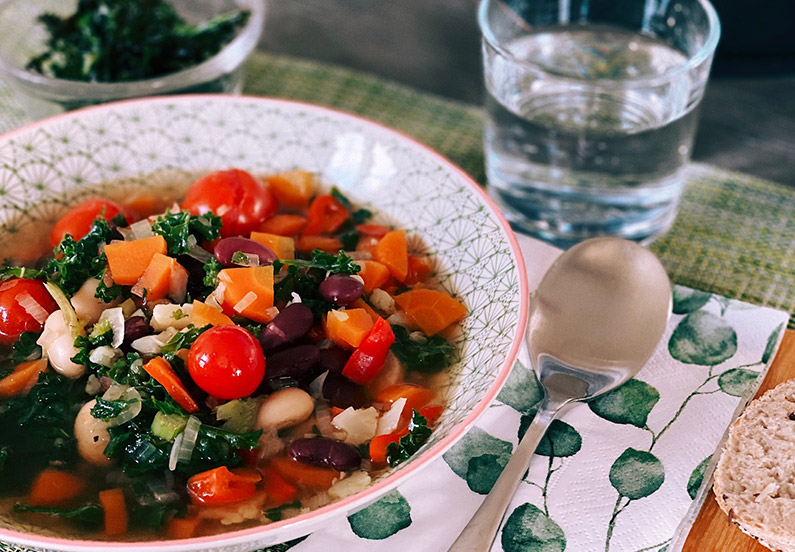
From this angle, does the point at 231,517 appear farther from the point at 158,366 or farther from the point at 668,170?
the point at 668,170

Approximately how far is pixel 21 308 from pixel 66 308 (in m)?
0.14

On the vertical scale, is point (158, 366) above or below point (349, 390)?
above

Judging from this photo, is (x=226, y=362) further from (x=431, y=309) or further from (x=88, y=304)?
(x=431, y=309)

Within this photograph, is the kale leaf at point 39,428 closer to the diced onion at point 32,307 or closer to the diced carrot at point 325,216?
the diced onion at point 32,307

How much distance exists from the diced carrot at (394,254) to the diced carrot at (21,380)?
2.79ft

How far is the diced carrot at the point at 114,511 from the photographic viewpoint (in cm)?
157

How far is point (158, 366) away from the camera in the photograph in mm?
1731

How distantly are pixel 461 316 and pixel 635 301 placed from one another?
0.44 m

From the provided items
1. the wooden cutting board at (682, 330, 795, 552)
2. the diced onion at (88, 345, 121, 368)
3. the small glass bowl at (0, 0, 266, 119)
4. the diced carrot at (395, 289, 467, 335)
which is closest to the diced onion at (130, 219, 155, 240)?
the diced onion at (88, 345, 121, 368)

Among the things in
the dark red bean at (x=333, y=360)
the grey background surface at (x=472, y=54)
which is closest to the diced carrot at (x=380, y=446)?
the dark red bean at (x=333, y=360)

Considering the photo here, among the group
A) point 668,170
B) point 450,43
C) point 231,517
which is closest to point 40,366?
point 231,517

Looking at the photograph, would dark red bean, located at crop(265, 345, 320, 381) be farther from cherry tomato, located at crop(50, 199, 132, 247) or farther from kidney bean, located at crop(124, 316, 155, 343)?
cherry tomato, located at crop(50, 199, 132, 247)

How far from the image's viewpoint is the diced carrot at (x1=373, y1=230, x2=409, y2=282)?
212 cm

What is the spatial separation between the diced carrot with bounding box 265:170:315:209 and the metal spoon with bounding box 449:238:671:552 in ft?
2.52
